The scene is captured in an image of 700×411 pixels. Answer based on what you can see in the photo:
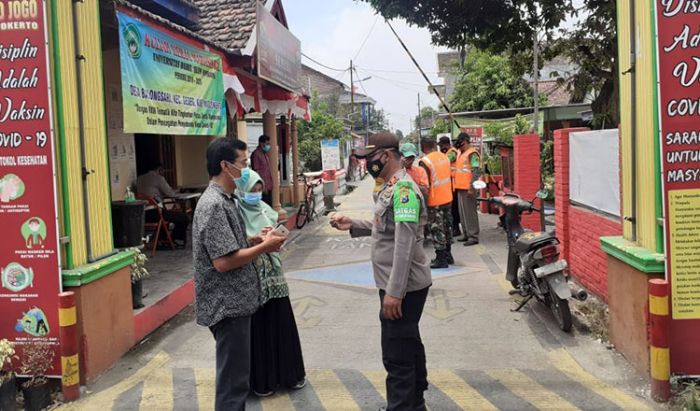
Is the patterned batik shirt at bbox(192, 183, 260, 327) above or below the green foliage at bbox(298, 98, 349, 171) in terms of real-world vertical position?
below

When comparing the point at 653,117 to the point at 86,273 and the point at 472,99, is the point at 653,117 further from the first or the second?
the point at 472,99

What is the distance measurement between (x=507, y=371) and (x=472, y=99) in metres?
20.6

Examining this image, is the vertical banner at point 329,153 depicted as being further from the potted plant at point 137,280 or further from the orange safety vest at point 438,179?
the potted plant at point 137,280

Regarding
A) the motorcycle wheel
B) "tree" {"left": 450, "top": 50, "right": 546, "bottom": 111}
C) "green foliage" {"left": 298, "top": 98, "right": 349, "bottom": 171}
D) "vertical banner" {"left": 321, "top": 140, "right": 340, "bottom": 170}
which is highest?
"tree" {"left": 450, "top": 50, "right": 546, "bottom": 111}

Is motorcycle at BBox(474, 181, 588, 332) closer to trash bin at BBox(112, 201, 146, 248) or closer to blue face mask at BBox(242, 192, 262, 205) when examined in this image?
blue face mask at BBox(242, 192, 262, 205)

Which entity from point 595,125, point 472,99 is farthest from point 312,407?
point 472,99

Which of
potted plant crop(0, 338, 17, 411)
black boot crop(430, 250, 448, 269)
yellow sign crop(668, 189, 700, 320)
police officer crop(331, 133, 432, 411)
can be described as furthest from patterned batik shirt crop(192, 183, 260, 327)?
black boot crop(430, 250, 448, 269)

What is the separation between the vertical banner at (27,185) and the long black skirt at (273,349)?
1.49 metres

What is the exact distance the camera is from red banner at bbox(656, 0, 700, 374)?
3854mm

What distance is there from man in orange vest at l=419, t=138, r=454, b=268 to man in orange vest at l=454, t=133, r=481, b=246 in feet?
4.82

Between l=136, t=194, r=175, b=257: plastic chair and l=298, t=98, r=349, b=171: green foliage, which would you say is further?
l=298, t=98, r=349, b=171: green foliage

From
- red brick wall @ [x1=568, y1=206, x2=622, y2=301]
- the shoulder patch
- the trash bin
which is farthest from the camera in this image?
red brick wall @ [x1=568, y1=206, x2=622, y2=301]

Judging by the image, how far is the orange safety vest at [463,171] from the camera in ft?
32.6

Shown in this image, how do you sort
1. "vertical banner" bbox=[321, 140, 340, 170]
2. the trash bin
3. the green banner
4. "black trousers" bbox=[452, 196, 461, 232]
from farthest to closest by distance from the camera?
1. "vertical banner" bbox=[321, 140, 340, 170]
2. "black trousers" bbox=[452, 196, 461, 232]
3. the green banner
4. the trash bin
